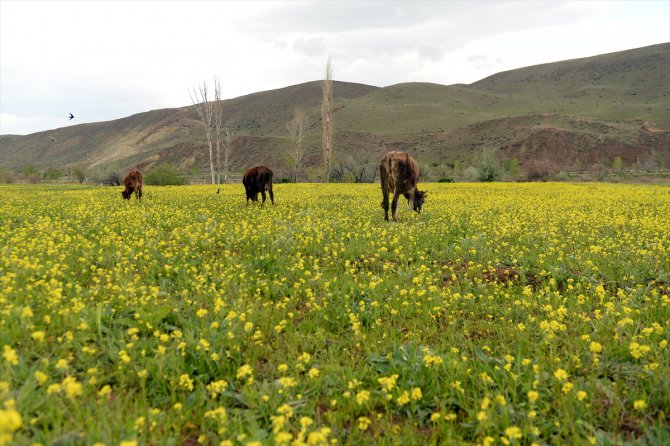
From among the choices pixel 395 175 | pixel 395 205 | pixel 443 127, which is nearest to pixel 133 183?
pixel 395 175

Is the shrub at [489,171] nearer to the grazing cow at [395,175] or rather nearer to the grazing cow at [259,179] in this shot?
the grazing cow at [259,179]

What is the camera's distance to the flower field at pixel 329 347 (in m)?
2.84

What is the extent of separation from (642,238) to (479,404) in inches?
318

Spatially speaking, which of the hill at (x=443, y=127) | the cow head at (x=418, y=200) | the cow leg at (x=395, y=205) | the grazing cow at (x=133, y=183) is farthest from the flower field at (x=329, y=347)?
the hill at (x=443, y=127)

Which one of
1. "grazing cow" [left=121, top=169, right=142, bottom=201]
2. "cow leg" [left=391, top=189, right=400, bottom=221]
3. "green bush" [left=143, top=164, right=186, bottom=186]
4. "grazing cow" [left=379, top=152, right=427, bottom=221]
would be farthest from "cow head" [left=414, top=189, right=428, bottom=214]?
"green bush" [left=143, top=164, right=186, bottom=186]

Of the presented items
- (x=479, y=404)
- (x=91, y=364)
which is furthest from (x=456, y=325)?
(x=91, y=364)

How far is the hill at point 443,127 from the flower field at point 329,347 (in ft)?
131

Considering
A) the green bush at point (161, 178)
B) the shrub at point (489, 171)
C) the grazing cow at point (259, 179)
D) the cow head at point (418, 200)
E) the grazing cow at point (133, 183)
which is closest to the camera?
the cow head at point (418, 200)

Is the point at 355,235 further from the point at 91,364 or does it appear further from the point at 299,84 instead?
the point at 299,84

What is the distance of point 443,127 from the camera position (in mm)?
Answer: 104750

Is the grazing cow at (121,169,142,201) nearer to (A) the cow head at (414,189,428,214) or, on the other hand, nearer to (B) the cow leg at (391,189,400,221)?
(B) the cow leg at (391,189,400,221)

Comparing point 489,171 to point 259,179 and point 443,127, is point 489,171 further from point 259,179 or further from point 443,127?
point 443,127

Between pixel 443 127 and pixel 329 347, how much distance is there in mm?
108725

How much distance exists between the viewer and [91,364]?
135 inches
